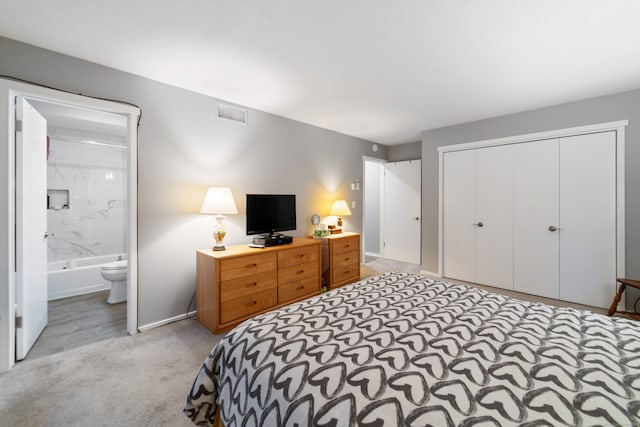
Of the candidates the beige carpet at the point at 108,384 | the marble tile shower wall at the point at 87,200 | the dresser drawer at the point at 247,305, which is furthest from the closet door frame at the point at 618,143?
the marble tile shower wall at the point at 87,200

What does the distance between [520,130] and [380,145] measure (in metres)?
2.37

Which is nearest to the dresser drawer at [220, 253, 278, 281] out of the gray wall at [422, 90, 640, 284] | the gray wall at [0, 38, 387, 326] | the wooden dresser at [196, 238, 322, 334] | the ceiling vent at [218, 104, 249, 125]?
the wooden dresser at [196, 238, 322, 334]

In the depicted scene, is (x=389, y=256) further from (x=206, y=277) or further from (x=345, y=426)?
(x=345, y=426)

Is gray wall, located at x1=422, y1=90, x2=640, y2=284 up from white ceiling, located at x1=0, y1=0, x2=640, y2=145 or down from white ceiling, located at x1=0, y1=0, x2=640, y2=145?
down

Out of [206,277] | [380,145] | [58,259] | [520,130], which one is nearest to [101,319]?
[206,277]

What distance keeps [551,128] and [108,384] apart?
16.5ft

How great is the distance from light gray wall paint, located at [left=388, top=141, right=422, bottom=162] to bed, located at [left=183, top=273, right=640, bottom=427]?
3992mm

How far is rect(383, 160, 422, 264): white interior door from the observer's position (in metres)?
5.14

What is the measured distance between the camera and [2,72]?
196cm

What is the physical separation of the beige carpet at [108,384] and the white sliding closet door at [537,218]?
3.87m

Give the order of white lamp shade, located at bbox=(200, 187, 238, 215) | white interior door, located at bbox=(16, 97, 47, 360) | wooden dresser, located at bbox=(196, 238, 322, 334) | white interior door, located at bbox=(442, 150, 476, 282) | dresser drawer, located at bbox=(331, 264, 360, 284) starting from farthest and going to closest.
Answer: white interior door, located at bbox=(442, 150, 476, 282), dresser drawer, located at bbox=(331, 264, 360, 284), white lamp shade, located at bbox=(200, 187, 238, 215), wooden dresser, located at bbox=(196, 238, 322, 334), white interior door, located at bbox=(16, 97, 47, 360)

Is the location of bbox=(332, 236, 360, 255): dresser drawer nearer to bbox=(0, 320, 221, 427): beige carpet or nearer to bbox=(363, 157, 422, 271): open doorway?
bbox=(363, 157, 422, 271): open doorway

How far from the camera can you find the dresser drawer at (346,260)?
3802mm

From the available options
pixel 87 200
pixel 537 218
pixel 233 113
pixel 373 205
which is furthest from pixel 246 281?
pixel 373 205
